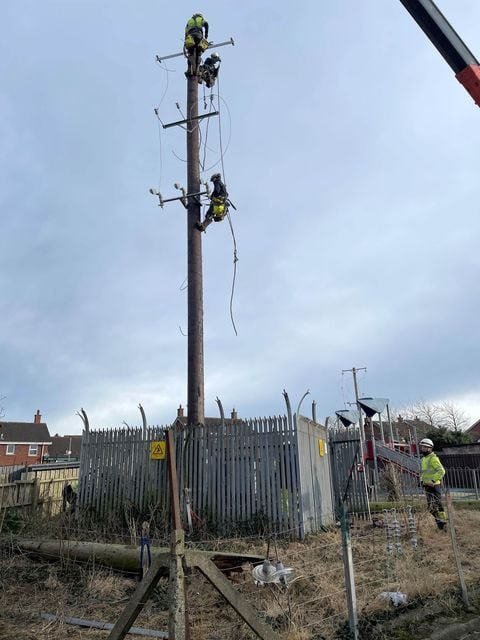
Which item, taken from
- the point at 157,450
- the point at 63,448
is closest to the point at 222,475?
the point at 157,450

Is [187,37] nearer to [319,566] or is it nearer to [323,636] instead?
[319,566]

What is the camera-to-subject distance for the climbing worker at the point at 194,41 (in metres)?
13.1

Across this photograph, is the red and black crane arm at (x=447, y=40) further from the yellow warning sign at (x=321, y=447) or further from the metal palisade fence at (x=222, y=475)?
the yellow warning sign at (x=321, y=447)

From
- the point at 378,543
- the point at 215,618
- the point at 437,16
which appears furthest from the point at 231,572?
the point at 437,16

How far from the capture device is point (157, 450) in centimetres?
1052

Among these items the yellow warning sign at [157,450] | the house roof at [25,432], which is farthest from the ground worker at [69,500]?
the house roof at [25,432]

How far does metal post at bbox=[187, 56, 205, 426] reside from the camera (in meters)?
11.0

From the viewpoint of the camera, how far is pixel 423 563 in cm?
713

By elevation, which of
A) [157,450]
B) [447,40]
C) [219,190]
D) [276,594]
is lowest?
[276,594]

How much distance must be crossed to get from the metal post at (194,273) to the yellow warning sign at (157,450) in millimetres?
740

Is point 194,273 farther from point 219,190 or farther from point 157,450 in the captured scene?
point 157,450

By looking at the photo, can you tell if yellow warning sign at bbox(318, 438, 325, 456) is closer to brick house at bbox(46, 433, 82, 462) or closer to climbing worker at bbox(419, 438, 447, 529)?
climbing worker at bbox(419, 438, 447, 529)

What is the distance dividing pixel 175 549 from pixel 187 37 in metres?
13.2

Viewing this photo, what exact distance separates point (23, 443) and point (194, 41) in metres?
50.3
